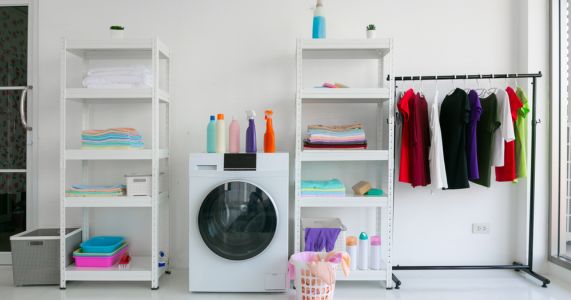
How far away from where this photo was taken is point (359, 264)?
2.91m

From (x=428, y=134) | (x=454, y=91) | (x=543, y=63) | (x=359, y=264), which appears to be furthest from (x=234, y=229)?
(x=543, y=63)

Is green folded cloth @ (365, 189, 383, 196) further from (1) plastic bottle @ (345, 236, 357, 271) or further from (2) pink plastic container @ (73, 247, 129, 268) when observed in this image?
(2) pink plastic container @ (73, 247, 129, 268)

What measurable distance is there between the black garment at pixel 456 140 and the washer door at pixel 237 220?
1.25 metres

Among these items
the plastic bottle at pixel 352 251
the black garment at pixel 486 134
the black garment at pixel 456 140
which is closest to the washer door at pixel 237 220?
the plastic bottle at pixel 352 251

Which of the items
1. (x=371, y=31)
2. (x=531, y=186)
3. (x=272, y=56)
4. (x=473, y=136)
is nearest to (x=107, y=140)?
(x=272, y=56)

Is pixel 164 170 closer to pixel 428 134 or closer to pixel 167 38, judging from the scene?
pixel 167 38

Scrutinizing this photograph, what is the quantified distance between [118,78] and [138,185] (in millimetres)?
727

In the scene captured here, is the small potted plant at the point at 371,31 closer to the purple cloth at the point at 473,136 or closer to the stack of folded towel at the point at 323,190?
the purple cloth at the point at 473,136

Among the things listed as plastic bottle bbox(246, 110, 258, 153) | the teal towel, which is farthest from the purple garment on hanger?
plastic bottle bbox(246, 110, 258, 153)

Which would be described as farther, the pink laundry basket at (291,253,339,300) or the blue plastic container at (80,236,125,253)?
the blue plastic container at (80,236,125,253)

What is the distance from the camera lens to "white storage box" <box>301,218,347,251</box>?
2838 millimetres

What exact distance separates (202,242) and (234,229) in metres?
0.22

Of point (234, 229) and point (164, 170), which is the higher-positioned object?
point (164, 170)

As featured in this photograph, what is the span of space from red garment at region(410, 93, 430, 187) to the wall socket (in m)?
0.67
